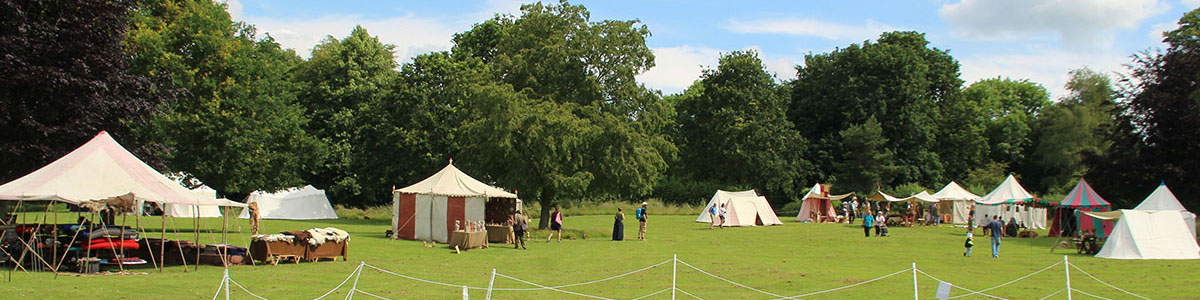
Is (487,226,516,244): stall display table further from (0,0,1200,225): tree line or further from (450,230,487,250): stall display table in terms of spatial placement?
(0,0,1200,225): tree line

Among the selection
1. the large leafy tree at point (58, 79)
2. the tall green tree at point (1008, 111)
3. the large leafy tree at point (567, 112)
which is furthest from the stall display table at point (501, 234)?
the tall green tree at point (1008, 111)

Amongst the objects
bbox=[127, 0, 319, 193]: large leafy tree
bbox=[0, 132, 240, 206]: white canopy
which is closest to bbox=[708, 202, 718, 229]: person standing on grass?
bbox=[127, 0, 319, 193]: large leafy tree

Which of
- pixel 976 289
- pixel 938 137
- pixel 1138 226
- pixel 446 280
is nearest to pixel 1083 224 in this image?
pixel 1138 226

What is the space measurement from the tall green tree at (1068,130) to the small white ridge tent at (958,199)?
14.9m

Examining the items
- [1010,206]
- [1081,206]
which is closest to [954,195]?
[1010,206]

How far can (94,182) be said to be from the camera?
1797cm

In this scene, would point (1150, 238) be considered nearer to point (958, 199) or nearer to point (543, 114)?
point (543, 114)

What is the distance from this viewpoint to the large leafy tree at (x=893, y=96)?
207 ft

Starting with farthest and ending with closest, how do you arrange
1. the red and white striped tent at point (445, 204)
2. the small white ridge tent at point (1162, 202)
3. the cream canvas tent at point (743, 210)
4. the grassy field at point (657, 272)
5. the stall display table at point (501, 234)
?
the cream canvas tent at point (743, 210) < the small white ridge tent at point (1162, 202) < the stall display table at point (501, 234) < the red and white striped tent at point (445, 204) < the grassy field at point (657, 272)

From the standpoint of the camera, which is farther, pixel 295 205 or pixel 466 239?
pixel 295 205

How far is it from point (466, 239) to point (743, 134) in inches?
1566

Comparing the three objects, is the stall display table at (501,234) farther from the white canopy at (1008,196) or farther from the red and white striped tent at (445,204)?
the white canopy at (1008,196)

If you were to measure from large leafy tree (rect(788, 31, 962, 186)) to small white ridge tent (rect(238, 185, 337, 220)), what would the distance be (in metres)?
36.5

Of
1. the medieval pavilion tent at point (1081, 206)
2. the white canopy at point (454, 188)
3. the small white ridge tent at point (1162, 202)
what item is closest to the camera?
the white canopy at point (454, 188)
